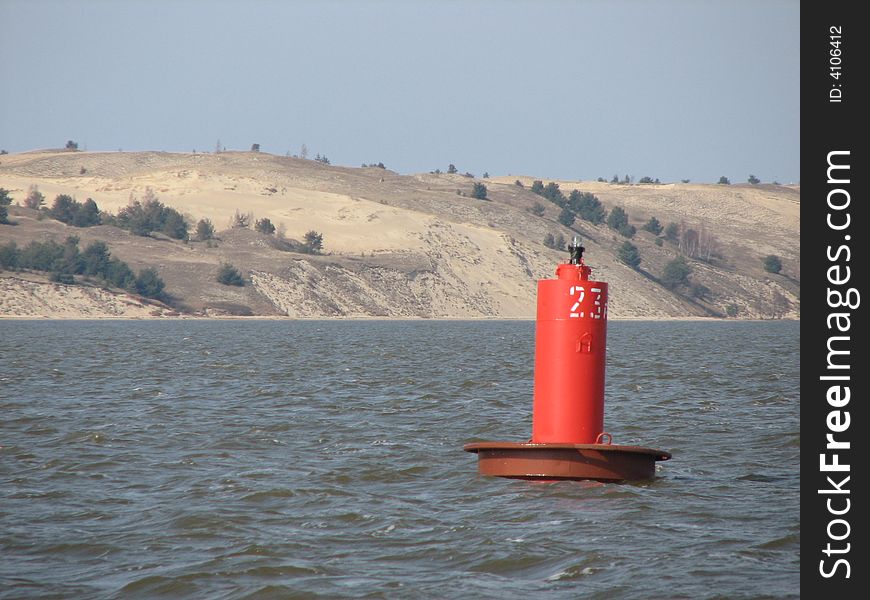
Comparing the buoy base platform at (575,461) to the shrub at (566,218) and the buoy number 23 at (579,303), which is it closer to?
the buoy number 23 at (579,303)

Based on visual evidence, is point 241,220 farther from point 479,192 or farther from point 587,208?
point 587,208

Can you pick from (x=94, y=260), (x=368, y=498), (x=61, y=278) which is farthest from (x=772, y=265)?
(x=368, y=498)

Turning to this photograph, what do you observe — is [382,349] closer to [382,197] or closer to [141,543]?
[141,543]

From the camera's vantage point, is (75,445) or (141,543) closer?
(141,543)

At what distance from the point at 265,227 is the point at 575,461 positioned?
350 ft

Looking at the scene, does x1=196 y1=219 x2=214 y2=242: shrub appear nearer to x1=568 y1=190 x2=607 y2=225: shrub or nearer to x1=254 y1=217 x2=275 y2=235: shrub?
x1=254 y1=217 x2=275 y2=235: shrub

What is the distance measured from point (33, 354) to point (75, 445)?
1099 inches

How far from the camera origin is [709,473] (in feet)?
61.6

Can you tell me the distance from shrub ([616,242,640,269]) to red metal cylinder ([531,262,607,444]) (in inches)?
4493

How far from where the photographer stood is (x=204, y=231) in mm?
116188

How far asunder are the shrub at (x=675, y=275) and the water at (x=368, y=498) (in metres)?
93.2

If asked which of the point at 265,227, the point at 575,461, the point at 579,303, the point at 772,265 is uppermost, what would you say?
Answer: the point at 265,227

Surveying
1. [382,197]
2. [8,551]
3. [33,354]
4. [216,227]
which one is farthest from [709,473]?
[382,197]

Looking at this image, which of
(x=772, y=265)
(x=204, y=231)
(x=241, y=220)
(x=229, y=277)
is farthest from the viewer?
(x=772, y=265)
